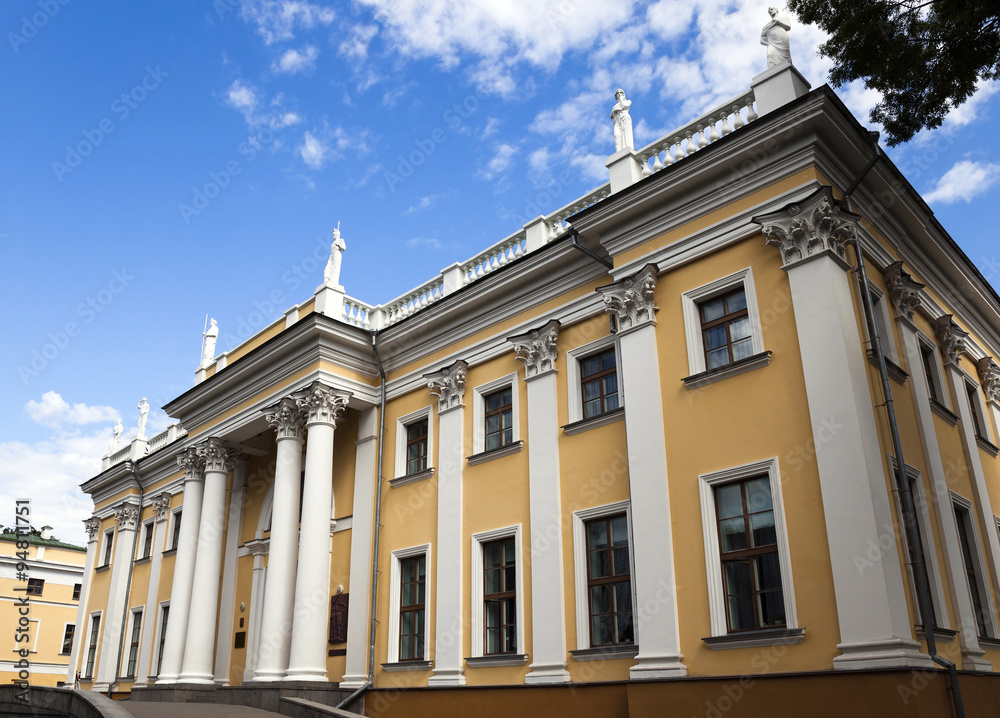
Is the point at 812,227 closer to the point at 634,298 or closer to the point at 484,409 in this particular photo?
the point at 634,298

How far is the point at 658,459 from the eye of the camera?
1255 cm

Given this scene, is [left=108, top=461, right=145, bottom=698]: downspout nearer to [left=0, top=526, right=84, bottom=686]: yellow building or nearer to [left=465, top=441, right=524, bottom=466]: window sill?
[left=465, top=441, right=524, bottom=466]: window sill

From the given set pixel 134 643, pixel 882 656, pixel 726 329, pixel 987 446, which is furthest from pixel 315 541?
pixel 987 446

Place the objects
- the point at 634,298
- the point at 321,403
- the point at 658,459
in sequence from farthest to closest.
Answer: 1. the point at 321,403
2. the point at 634,298
3. the point at 658,459

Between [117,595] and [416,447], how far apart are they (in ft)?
53.6

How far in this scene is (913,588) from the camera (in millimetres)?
10086

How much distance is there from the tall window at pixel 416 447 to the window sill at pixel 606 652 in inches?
238

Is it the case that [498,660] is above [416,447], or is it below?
below

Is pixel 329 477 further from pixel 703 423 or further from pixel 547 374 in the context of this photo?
pixel 703 423

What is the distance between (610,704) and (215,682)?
12.0m

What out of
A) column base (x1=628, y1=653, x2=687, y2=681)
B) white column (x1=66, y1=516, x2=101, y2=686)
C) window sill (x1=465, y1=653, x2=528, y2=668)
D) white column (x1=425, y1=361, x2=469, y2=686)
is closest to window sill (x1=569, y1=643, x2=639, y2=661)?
column base (x1=628, y1=653, x2=687, y2=681)

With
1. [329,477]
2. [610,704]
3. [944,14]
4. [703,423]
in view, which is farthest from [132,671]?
[944,14]

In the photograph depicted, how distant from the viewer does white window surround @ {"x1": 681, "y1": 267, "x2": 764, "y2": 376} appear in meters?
12.2

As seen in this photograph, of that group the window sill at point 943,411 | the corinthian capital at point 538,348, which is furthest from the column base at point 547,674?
the window sill at point 943,411
